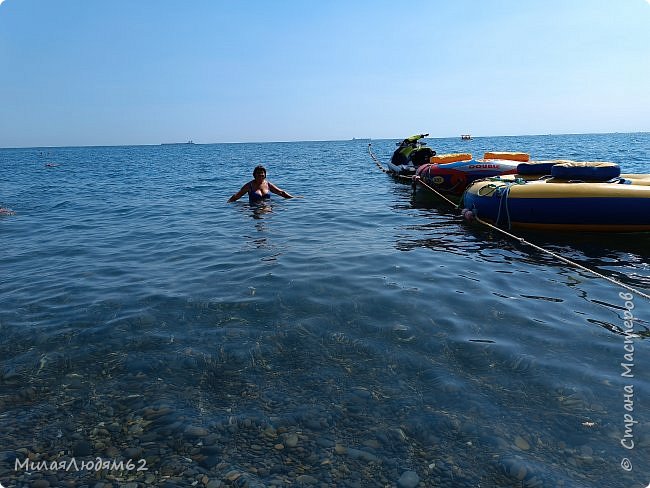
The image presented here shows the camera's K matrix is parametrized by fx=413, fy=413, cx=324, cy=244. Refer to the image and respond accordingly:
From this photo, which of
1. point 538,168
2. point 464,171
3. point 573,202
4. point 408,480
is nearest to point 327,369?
point 408,480

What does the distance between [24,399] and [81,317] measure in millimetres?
1726

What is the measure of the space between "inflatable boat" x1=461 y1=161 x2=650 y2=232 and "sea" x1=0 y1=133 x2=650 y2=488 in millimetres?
796

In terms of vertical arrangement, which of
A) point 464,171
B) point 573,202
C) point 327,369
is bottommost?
point 327,369

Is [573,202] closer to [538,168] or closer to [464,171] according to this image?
[538,168]

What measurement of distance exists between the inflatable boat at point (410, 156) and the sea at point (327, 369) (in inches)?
563

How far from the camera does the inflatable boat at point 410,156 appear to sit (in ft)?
72.7

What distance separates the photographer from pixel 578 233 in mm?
9320

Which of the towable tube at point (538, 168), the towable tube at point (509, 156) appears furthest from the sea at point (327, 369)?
the towable tube at point (509, 156)

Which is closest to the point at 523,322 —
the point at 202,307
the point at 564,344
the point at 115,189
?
the point at 564,344

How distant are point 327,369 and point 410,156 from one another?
65.7 ft

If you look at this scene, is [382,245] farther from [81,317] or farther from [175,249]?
[81,317]

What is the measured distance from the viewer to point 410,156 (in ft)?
74.3

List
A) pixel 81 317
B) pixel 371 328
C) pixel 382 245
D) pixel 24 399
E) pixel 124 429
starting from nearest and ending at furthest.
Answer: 1. pixel 124 429
2. pixel 24 399
3. pixel 371 328
4. pixel 81 317
5. pixel 382 245

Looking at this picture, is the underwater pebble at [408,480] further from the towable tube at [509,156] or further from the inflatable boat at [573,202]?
the towable tube at [509,156]
